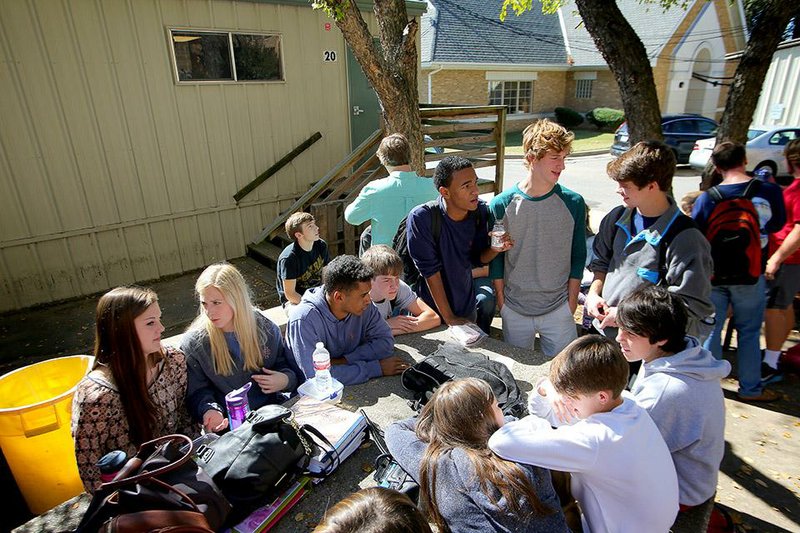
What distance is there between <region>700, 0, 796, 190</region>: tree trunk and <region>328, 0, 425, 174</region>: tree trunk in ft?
12.4

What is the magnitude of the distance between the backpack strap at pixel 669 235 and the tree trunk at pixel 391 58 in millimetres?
3918

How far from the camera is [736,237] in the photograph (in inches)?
133

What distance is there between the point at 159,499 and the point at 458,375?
5.01ft

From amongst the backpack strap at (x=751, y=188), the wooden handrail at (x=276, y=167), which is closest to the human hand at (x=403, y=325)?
the backpack strap at (x=751, y=188)

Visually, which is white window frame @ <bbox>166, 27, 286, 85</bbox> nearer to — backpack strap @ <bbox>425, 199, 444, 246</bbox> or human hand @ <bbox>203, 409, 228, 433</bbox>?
backpack strap @ <bbox>425, 199, 444, 246</bbox>

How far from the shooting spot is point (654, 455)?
5.66 ft

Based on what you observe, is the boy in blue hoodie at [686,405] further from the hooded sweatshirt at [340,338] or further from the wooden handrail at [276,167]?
the wooden handrail at [276,167]

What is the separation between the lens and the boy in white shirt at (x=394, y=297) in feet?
10.2

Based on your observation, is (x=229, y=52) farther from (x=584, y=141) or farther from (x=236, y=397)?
(x=584, y=141)

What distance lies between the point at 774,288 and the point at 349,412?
3921 millimetres

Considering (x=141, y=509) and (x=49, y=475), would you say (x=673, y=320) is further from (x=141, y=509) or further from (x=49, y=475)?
(x=49, y=475)

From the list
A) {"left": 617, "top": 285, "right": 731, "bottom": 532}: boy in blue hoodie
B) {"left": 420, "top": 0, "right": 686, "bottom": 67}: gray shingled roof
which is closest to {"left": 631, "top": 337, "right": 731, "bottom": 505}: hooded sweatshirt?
{"left": 617, "top": 285, "right": 731, "bottom": 532}: boy in blue hoodie

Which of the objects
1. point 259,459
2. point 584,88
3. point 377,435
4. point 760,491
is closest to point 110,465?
point 259,459

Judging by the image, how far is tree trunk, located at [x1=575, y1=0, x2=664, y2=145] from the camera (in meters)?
5.21
